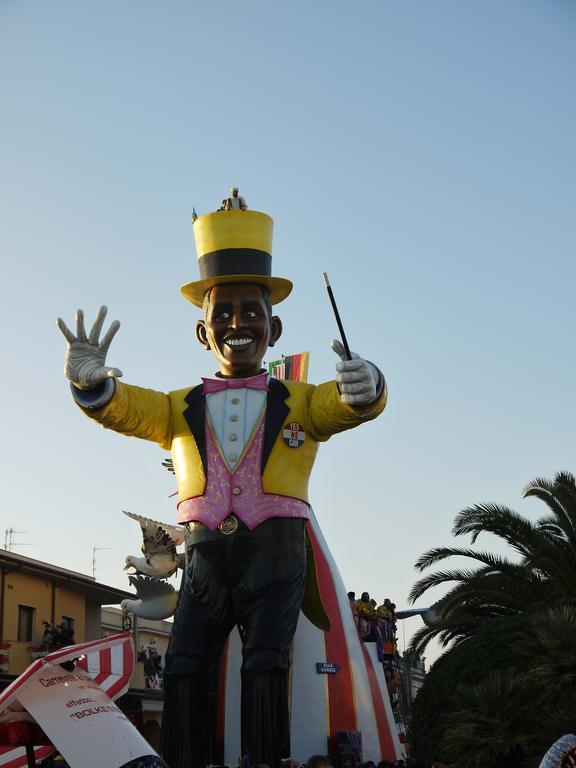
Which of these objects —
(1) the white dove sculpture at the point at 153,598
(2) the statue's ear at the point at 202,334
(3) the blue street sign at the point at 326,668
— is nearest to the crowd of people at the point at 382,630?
(3) the blue street sign at the point at 326,668

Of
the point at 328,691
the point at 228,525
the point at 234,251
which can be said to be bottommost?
the point at 328,691

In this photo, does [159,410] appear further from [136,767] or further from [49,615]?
[49,615]

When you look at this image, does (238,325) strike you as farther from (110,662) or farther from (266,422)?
(110,662)

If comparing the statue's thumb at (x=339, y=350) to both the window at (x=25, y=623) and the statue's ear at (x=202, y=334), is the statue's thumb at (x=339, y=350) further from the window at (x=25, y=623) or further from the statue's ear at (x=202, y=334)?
the window at (x=25, y=623)

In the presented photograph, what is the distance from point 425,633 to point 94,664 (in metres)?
9.54

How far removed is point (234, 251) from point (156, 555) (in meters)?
3.32

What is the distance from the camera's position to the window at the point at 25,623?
23.6 metres

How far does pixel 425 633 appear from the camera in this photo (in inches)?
591

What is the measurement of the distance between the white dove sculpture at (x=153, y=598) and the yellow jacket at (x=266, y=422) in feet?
6.94

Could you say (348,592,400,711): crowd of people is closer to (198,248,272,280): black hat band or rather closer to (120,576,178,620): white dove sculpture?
(120,576,178,620): white dove sculpture

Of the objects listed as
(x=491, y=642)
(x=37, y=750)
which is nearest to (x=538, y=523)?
(x=491, y=642)

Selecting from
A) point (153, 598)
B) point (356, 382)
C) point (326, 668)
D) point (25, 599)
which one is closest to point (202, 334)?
point (356, 382)

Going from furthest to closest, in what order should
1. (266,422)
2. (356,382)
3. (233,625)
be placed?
(266,422) → (233,625) → (356,382)

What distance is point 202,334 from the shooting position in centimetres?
1034
